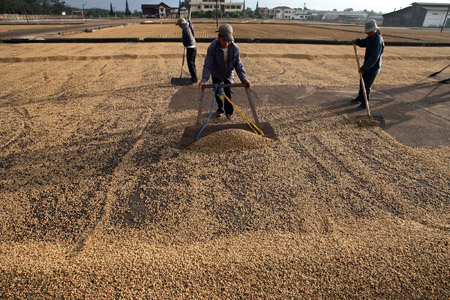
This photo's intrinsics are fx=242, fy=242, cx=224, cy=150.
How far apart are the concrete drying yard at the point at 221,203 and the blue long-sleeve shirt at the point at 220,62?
100 centimetres

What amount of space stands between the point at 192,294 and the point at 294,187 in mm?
1717

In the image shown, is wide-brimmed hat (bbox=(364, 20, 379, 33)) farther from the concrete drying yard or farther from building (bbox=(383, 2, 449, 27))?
building (bbox=(383, 2, 449, 27))

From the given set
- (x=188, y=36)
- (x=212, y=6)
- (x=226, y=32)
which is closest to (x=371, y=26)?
(x=226, y=32)

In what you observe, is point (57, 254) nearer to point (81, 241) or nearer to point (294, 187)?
point (81, 241)

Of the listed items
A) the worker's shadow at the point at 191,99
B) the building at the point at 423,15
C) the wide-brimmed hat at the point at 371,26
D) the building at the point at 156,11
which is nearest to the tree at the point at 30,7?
the building at the point at 156,11

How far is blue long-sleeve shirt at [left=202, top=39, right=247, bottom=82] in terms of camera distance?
3.90 metres

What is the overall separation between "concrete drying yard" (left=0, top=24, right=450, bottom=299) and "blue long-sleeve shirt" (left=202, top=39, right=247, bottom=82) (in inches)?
39.5

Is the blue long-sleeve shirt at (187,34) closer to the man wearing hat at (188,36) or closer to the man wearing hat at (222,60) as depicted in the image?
the man wearing hat at (188,36)

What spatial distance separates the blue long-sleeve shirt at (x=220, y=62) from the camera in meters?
3.90

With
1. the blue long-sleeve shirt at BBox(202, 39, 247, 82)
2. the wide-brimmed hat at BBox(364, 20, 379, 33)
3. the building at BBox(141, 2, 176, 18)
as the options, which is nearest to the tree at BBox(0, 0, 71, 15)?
the building at BBox(141, 2, 176, 18)

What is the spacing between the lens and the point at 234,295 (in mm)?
1802

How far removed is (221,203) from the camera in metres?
2.72

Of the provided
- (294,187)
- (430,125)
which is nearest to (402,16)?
(430,125)

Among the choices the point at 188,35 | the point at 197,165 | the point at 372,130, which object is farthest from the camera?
the point at 188,35
